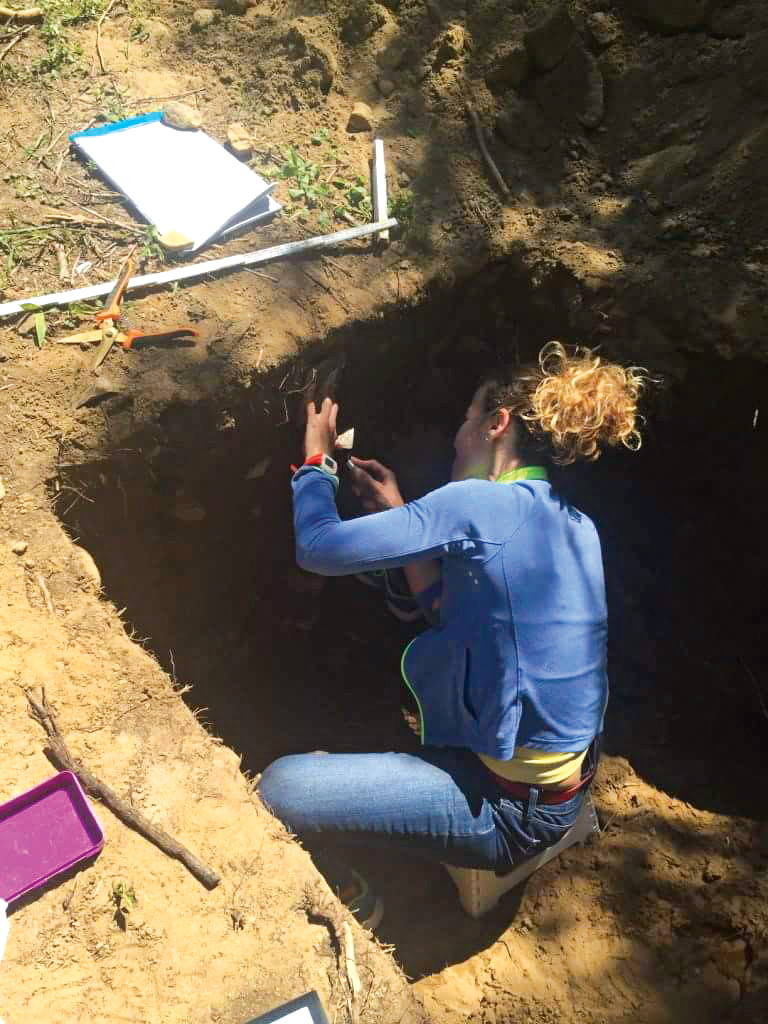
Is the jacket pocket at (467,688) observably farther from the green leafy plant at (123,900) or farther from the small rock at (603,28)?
the small rock at (603,28)

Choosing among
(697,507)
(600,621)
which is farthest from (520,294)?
(600,621)

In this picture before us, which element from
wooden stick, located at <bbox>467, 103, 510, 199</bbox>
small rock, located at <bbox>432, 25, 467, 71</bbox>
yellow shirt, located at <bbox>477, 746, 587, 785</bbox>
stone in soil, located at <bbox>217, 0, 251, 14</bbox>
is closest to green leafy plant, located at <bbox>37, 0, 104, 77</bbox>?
stone in soil, located at <bbox>217, 0, 251, 14</bbox>

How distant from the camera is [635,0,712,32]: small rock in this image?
10.3 ft

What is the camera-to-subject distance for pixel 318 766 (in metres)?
2.59

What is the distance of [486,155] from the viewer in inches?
124

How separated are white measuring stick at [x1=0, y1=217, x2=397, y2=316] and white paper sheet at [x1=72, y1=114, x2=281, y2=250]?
112mm

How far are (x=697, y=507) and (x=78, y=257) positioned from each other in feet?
8.79

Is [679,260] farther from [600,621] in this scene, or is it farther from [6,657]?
[6,657]

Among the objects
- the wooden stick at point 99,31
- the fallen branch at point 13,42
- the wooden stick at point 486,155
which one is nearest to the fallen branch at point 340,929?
the wooden stick at point 486,155

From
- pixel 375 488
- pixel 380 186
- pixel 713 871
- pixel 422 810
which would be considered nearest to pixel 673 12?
pixel 380 186

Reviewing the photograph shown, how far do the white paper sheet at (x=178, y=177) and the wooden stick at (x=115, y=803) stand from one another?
170cm

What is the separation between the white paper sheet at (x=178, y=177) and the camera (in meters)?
2.86

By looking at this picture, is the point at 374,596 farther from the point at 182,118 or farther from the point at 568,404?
the point at 182,118

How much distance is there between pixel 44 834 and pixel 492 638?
52.5 inches
